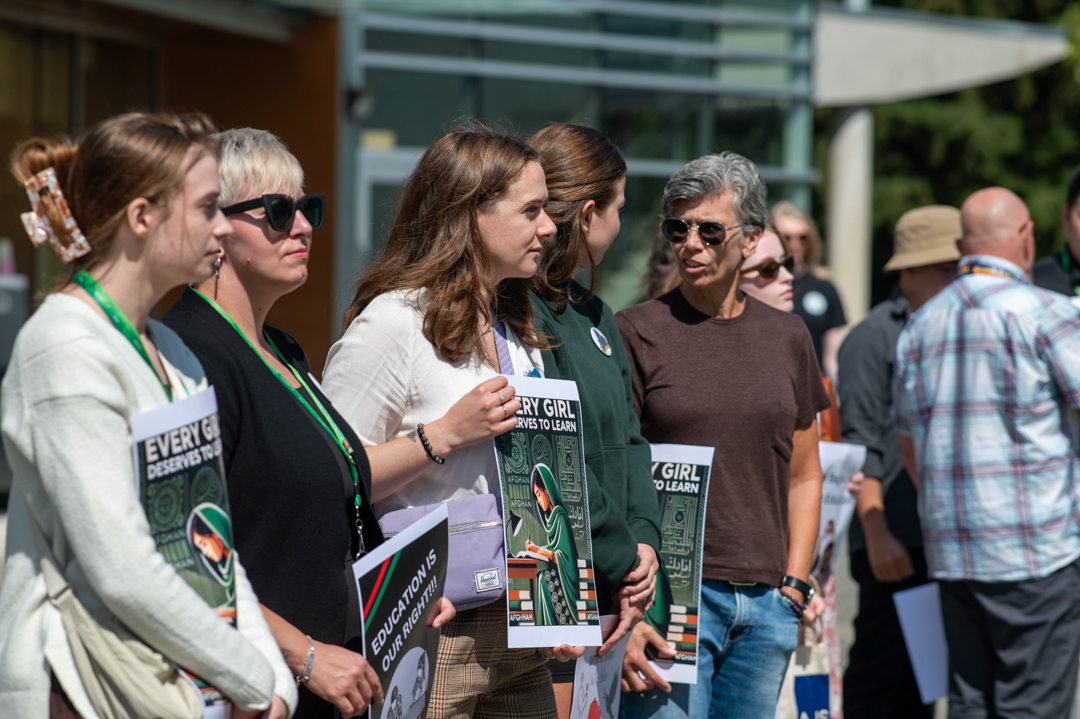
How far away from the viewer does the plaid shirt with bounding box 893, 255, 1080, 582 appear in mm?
3701

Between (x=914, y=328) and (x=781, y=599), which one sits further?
(x=914, y=328)

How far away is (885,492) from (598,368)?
2217mm

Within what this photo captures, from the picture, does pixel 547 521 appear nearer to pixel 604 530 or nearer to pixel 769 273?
pixel 604 530

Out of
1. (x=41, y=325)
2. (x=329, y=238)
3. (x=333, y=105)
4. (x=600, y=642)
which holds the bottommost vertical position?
(x=600, y=642)

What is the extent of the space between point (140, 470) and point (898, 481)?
358 centimetres

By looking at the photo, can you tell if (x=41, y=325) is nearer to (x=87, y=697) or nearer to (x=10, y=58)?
(x=87, y=697)

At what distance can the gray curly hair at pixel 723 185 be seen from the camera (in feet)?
10.8

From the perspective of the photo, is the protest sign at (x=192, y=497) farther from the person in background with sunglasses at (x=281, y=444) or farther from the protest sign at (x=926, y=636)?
the protest sign at (x=926, y=636)

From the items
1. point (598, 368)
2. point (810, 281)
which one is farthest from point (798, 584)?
point (810, 281)

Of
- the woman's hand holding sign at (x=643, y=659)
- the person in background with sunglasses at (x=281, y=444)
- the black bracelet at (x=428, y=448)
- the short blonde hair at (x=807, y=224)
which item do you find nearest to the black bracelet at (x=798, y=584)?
the woman's hand holding sign at (x=643, y=659)

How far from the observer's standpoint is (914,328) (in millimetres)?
4070

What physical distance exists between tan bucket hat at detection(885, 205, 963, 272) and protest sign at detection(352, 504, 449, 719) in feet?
9.68

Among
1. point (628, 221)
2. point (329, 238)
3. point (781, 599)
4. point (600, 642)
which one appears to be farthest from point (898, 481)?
point (628, 221)

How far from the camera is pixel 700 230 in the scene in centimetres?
326
